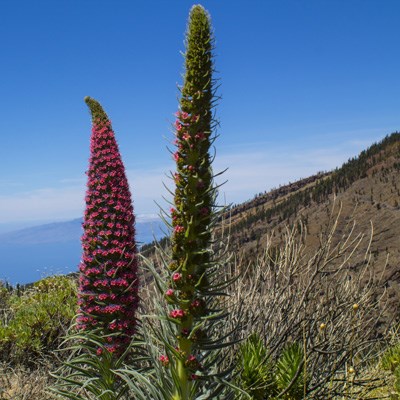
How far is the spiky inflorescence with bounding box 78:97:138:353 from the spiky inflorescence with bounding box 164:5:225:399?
0.88m

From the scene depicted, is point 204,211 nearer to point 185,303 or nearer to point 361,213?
point 185,303

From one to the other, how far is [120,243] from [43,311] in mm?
5646

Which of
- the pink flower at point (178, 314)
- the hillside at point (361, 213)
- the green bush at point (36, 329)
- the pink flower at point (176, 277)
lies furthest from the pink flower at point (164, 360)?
the hillside at point (361, 213)

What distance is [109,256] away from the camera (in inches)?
144

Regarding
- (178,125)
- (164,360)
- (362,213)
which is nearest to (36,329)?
(164,360)

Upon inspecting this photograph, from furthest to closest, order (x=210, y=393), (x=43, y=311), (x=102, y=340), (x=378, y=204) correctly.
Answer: (x=378, y=204)
(x=43, y=311)
(x=102, y=340)
(x=210, y=393)

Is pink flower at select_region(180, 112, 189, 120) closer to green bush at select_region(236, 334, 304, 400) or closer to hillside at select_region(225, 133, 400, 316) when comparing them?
green bush at select_region(236, 334, 304, 400)

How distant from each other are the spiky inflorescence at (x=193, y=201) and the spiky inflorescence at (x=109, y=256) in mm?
884

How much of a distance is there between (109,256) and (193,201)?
3.90 ft

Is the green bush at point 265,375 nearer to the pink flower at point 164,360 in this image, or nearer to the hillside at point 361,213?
the pink flower at point 164,360

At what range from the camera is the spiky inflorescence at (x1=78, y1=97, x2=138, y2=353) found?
141 inches

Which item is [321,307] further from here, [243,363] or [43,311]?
[43,311]

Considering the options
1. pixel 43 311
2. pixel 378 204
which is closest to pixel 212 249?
pixel 43 311

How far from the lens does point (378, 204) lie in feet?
64.1
